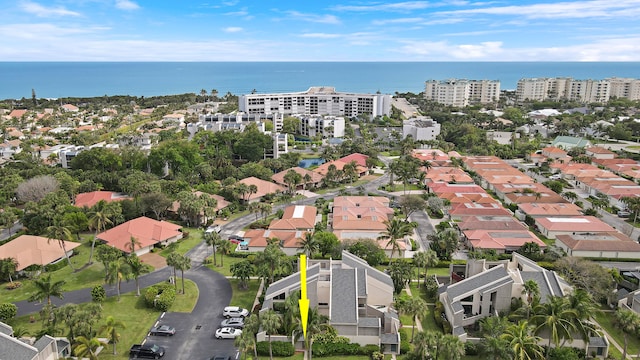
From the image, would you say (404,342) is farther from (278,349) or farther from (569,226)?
(569,226)

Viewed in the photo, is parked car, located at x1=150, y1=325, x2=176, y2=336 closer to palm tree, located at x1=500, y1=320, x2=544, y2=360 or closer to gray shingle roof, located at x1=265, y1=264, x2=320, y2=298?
gray shingle roof, located at x1=265, y1=264, x2=320, y2=298

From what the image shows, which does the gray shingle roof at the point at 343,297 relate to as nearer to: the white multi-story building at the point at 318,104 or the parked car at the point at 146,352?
the parked car at the point at 146,352

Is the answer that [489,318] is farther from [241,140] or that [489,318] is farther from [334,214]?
[241,140]

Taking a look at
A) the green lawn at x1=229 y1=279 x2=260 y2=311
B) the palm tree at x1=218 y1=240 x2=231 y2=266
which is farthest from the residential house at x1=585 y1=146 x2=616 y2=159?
the green lawn at x1=229 y1=279 x2=260 y2=311

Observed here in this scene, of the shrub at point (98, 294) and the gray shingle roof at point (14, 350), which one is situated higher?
the gray shingle roof at point (14, 350)

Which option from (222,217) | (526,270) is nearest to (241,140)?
(222,217)

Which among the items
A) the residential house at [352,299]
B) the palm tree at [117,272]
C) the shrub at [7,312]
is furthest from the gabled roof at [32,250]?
the residential house at [352,299]
